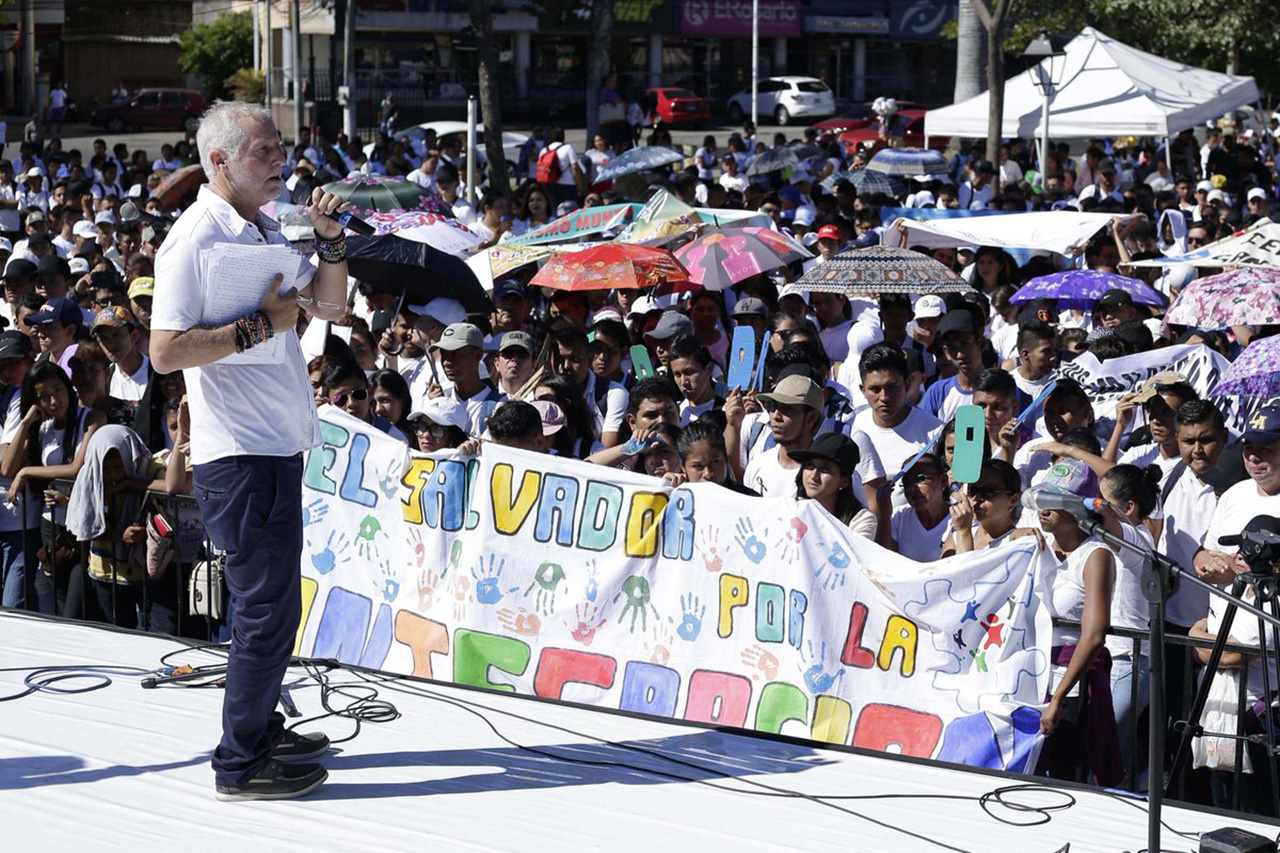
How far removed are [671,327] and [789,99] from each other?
129 ft

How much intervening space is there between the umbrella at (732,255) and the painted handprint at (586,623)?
5.17 meters

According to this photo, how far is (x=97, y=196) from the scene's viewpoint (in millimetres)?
21250

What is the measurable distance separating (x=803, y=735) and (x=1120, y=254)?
790 centimetres

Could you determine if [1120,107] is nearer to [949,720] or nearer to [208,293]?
[949,720]

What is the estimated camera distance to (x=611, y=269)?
1085cm

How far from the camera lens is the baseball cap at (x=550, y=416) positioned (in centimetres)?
813

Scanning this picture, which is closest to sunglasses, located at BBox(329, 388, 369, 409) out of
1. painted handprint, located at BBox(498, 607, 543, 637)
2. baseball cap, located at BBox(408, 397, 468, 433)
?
baseball cap, located at BBox(408, 397, 468, 433)

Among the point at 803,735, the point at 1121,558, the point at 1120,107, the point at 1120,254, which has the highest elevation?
the point at 1120,107

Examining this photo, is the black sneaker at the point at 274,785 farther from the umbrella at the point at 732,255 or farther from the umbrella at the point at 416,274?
the umbrella at the point at 732,255

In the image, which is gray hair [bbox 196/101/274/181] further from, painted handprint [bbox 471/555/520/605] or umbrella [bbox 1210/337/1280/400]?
umbrella [bbox 1210/337/1280/400]

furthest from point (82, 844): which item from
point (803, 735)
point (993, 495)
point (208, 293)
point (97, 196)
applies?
point (97, 196)

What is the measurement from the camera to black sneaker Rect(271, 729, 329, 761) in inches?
199

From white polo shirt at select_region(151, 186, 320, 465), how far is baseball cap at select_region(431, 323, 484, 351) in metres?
3.57

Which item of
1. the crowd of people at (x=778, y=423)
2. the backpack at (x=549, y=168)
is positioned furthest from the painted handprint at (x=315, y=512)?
the backpack at (x=549, y=168)
